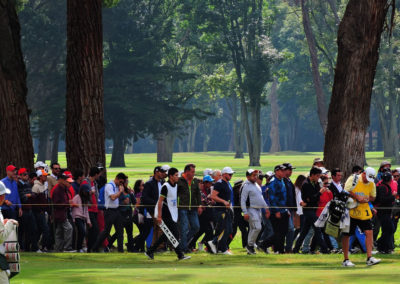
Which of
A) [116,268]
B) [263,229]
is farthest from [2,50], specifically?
[116,268]

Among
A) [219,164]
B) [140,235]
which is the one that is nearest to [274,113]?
[219,164]

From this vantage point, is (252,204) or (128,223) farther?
(128,223)

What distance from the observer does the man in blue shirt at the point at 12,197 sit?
18578mm

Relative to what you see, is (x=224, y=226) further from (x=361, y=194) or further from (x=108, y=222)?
(x=361, y=194)

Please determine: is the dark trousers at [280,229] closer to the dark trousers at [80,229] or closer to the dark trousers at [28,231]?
the dark trousers at [80,229]

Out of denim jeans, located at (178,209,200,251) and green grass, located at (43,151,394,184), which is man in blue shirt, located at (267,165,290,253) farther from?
green grass, located at (43,151,394,184)

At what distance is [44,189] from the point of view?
Answer: 19.6m

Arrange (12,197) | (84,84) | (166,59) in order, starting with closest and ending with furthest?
1. (12,197)
2. (84,84)
3. (166,59)

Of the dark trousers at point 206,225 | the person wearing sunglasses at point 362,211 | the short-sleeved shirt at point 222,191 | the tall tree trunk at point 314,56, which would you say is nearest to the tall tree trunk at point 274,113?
the tall tree trunk at point 314,56

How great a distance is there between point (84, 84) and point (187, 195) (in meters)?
6.78

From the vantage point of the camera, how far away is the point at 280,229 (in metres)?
19.2

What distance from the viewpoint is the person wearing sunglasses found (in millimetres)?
15844

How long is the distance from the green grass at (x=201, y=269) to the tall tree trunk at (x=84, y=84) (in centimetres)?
532

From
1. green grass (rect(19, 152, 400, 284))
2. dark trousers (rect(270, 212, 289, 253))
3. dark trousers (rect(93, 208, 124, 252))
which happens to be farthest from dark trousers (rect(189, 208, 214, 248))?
dark trousers (rect(93, 208, 124, 252))
